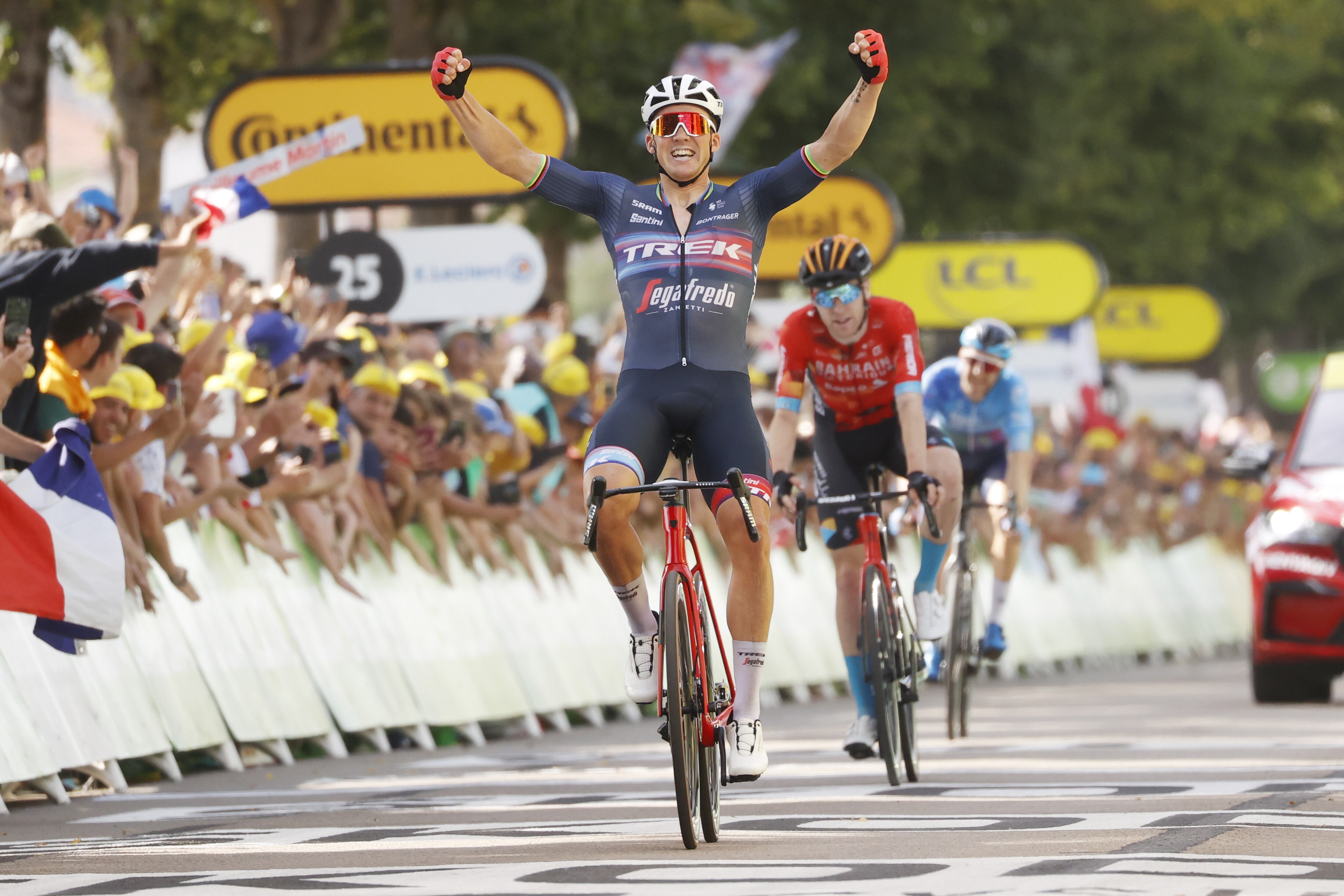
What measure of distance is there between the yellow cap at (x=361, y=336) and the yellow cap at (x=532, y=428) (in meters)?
1.48

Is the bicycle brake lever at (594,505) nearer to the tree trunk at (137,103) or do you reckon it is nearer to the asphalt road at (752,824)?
the asphalt road at (752,824)

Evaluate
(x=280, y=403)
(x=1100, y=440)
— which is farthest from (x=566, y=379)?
(x=1100, y=440)

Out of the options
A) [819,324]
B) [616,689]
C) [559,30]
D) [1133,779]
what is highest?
[559,30]

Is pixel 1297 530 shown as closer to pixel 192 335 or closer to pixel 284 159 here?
pixel 284 159

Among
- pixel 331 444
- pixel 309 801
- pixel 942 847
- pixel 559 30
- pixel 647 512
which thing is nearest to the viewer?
pixel 942 847

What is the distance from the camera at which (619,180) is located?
9156 millimetres

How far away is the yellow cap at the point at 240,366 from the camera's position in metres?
13.4

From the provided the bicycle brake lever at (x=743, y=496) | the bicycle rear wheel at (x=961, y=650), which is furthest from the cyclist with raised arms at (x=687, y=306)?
the bicycle rear wheel at (x=961, y=650)

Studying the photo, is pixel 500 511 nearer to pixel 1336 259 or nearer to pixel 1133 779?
pixel 1133 779

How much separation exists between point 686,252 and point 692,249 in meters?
0.02

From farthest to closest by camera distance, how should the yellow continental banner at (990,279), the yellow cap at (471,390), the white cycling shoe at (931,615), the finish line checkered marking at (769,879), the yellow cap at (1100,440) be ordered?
Result: the yellow continental banner at (990,279) → the yellow cap at (1100,440) → the yellow cap at (471,390) → the white cycling shoe at (931,615) → the finish line checkered marking at (769,879)

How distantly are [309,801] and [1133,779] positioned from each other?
10.7 ft

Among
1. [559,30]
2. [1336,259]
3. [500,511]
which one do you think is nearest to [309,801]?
[500,511]

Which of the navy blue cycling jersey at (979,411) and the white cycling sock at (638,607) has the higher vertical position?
the navy blue cycling jersey at (979,411)
